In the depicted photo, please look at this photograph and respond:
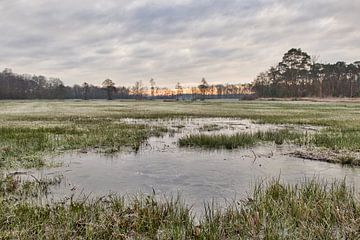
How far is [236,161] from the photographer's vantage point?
12.9 m

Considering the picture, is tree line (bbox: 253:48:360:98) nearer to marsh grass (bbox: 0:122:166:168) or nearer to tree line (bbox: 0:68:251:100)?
tree line (bbox: 0:68:251:100)

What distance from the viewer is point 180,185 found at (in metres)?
9.41

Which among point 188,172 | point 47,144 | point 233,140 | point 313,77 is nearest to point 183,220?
point 188,172

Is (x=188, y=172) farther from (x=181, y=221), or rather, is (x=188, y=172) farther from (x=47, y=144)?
(x=47, y=144)

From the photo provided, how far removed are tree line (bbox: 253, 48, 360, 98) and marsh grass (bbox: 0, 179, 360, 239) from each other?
102936mm

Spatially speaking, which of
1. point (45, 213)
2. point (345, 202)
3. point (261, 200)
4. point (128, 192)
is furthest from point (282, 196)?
point (45, 213)

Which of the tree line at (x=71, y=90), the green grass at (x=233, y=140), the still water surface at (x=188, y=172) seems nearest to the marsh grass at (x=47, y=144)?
the still water surface at (x=188, y=172)

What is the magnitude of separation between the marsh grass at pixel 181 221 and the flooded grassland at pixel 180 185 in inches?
0.9

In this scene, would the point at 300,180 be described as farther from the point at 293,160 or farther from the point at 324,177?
the point at 293,160

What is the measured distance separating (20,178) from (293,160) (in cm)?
1039

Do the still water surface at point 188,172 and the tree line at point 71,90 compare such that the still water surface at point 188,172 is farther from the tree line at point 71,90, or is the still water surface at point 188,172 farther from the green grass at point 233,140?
the tree line at point 71,90

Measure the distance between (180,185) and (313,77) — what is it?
349 ft

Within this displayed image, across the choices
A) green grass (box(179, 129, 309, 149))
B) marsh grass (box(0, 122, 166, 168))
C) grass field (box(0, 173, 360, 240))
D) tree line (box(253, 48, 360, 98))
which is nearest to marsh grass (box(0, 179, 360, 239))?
grass field (box(0, 173, 360, 240))

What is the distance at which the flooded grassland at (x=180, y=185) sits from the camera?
18.7 ft
